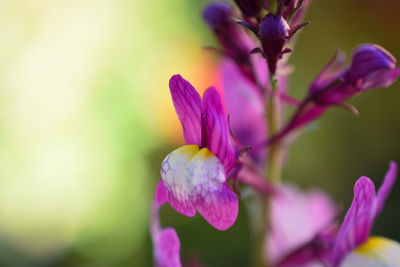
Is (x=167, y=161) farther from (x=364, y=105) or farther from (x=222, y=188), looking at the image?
(x=364, y=105)

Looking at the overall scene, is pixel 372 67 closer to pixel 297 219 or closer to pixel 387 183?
pixel 387 183

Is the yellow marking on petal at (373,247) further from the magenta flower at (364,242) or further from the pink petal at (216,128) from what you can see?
the pink petal at (216,128)

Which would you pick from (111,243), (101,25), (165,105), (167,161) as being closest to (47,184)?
(111,243)

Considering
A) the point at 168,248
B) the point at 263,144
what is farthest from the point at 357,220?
the point at 168,248

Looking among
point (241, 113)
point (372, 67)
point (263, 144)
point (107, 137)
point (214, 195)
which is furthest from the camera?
point (107, 137)

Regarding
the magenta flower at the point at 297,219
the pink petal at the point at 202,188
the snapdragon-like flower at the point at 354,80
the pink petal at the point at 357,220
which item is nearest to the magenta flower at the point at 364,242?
the pink petal at the point at 357,220

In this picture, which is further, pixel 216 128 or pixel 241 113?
pixel 241 113
